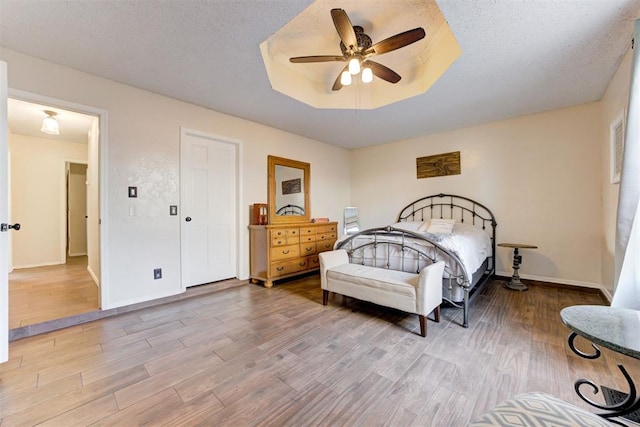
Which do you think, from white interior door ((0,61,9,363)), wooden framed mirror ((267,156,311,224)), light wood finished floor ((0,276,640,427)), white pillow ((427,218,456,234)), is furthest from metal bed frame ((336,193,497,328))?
white interior door ((0,61,9,363))

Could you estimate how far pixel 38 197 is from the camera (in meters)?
4.89

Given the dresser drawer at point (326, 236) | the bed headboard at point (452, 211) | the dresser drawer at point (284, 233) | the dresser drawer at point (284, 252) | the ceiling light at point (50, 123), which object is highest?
→ the ceiling light at point (50, 123)

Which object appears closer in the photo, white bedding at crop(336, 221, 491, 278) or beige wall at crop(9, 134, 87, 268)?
white bedding at crop(336, 221, 491, 278)

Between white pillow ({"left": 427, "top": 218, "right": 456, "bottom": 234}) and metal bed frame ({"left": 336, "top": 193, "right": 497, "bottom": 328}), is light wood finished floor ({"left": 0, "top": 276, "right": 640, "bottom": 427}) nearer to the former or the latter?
metal bed frame ({"left": 336, "top": 193, "right": 497, "bottom": 328})

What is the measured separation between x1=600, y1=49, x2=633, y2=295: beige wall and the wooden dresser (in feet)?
12.2

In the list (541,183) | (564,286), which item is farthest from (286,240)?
(564,286)

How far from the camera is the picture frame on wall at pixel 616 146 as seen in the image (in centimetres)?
255

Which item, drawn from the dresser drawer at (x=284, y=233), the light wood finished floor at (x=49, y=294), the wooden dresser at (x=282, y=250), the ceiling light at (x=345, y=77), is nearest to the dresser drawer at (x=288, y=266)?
the wooden dresser at (x=282, y=250)

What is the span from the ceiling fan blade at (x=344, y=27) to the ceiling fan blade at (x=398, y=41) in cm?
17

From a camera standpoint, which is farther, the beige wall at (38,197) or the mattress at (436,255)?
the beige wall at (38,197)

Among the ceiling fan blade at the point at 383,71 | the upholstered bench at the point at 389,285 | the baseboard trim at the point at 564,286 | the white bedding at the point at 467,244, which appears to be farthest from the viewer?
the baseboard trim at the point at 564,286

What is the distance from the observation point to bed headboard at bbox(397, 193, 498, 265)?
13.8 ft

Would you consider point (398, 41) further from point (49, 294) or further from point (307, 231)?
point (49, 294)

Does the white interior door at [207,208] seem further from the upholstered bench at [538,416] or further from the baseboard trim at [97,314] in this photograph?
the upholstered bench at [538,416]
